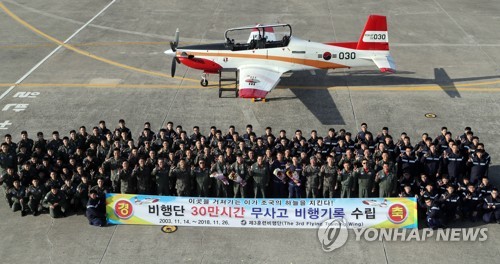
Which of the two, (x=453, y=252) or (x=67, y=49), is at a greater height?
(x=67, y=49)

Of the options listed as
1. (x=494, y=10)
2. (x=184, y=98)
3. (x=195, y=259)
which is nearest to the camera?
(x=195, y=259)

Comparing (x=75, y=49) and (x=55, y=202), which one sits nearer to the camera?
(x=55, y=202)

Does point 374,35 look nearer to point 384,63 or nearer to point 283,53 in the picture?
point 384,63

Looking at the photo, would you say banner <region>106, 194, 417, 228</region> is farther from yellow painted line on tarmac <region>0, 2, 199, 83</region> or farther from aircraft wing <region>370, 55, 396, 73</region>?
yellow painted line on tarmac <region>0, 2, 199, 83</region>

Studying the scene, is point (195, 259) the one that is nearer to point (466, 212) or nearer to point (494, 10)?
point (466, 212)

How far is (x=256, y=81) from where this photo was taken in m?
20.4

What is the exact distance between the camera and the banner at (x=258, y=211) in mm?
13414

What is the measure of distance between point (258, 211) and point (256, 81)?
791cm

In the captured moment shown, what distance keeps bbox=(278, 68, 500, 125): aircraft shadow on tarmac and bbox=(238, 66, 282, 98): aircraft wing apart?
120 cm

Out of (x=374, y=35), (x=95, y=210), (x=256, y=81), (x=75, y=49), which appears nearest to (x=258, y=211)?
(x=95, y=210)

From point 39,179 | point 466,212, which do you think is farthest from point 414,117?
point 39,179

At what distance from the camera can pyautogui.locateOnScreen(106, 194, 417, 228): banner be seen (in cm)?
1341

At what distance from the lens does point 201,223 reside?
13828 mm

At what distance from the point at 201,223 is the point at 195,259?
1.16m
